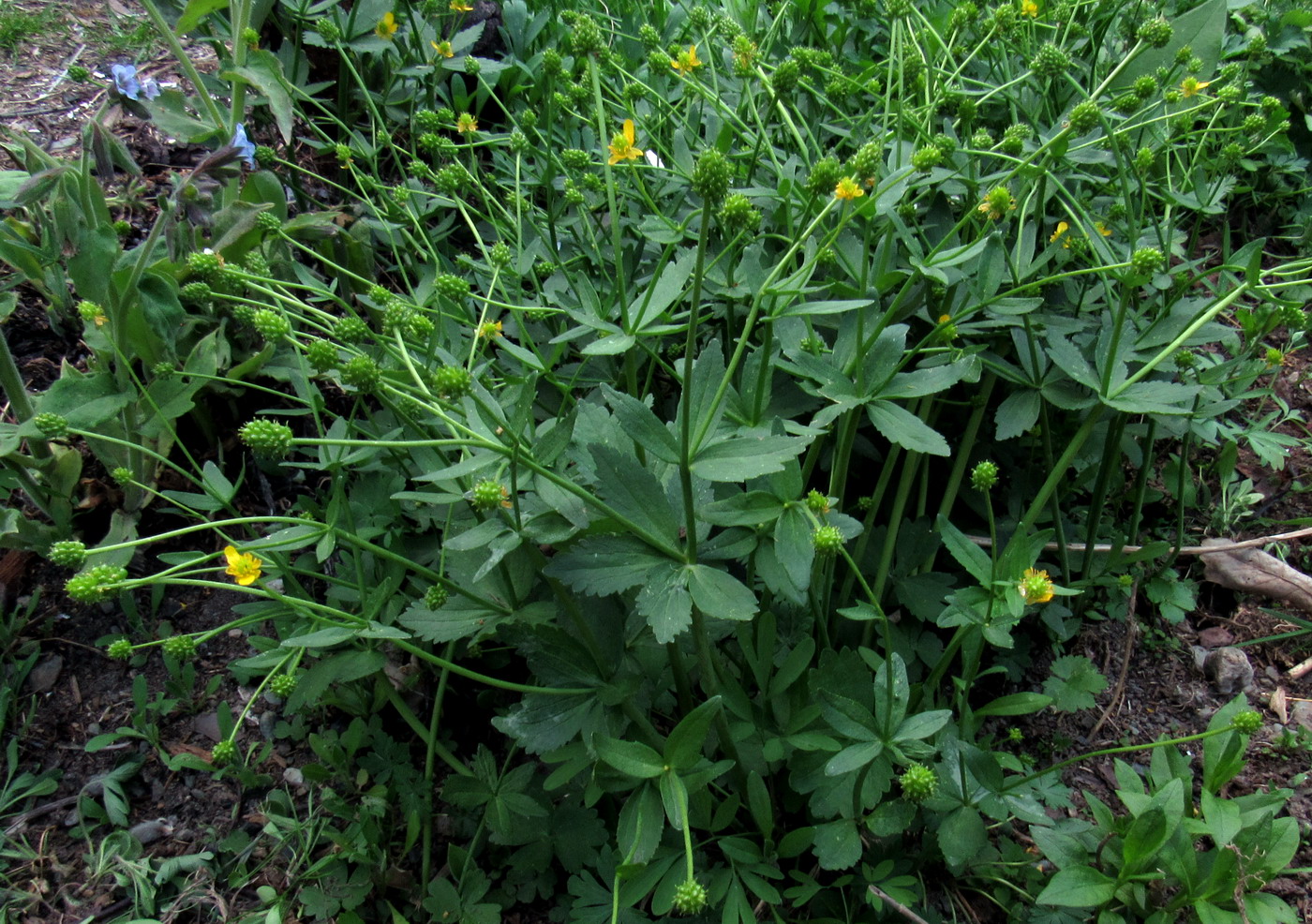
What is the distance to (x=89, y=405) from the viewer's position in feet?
6.25

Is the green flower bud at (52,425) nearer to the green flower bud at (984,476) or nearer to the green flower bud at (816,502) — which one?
the green flower bud at (816,502)

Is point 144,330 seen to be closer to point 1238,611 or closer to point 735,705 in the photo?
point 735,705

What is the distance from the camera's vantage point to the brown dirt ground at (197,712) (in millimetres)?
1844

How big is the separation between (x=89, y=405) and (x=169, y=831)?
929mm

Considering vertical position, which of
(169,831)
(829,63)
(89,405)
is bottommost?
(169,831)

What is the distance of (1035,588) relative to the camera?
4.90ft

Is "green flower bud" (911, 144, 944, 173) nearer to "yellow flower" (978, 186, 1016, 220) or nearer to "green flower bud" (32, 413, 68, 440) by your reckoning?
"yellow flower" (978, 186, 1016, 220)

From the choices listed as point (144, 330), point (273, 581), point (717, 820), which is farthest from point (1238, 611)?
point (144, 330)

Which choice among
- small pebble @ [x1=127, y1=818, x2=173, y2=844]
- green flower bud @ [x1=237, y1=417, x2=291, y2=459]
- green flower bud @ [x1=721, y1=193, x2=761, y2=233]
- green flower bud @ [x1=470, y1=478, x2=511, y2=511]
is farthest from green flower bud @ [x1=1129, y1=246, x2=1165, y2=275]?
small pebble @ [x1=127, y1=818, x2=173, y2=844]

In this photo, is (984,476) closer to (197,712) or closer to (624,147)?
(624,147)

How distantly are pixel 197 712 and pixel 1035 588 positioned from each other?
1840 mm

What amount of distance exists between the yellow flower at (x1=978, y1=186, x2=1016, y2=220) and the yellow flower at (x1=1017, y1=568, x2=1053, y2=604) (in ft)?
2.19

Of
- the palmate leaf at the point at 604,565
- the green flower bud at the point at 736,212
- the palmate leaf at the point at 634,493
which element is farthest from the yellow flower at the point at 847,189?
the palmate leaf at the point at 604,565

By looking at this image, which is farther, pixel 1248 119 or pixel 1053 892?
pixel 1248 119
